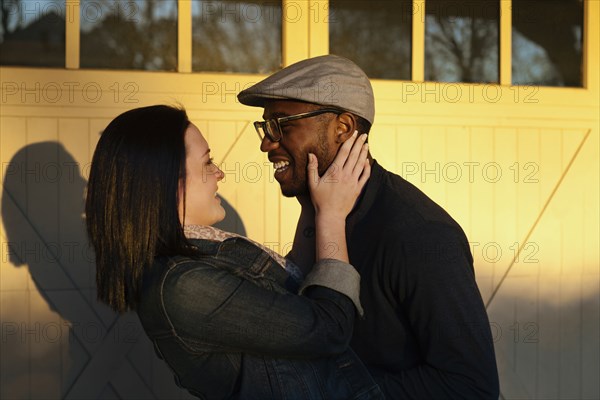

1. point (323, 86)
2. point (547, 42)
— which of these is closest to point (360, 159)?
point (323, 86)

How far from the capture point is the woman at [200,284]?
187cm

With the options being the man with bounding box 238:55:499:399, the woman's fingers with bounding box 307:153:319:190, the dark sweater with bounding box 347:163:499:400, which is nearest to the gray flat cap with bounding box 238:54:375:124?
the man with bounding box 238:55:499:399

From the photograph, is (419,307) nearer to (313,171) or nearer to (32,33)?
(313,171)

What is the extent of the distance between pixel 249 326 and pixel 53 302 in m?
2.22

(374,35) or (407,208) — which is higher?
(374,35)

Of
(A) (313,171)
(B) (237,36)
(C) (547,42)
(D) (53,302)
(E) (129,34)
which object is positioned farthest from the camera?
(C) (547,42)

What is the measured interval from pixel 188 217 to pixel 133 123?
257 mm

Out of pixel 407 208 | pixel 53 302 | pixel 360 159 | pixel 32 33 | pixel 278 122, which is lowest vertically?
pixel 53 302

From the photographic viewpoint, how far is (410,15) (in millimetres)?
4270

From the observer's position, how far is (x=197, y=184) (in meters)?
2.08

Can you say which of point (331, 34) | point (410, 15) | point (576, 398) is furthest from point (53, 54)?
point (576, 398)

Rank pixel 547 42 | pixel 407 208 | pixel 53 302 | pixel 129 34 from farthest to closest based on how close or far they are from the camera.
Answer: pixel 547 42
pixel 129 34
pixel 53 302
pixel 407 208

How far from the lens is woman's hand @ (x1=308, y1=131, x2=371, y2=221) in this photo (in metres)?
2.19

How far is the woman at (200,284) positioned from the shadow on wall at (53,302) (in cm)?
191
